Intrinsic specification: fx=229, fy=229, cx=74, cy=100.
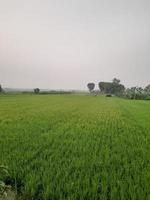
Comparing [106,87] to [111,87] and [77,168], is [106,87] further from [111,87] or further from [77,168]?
[77,168]

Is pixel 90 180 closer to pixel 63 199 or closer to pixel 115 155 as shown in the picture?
pixel 63 199

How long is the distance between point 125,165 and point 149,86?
487ft

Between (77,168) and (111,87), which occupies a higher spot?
(111,87)

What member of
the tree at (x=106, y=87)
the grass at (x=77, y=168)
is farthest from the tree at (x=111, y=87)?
the grass at (x=77, y=168)

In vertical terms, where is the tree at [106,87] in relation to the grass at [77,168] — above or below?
above

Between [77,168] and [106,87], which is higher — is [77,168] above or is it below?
below

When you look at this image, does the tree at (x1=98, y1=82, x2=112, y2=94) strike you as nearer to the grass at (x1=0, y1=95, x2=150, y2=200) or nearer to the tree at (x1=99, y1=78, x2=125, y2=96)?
the tree at (x1=99, y1=78, x2=125, y2=96)

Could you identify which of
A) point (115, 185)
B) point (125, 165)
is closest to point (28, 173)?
point (115, 185)

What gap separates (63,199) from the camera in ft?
11.8

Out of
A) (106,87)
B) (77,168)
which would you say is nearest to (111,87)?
(106,87)

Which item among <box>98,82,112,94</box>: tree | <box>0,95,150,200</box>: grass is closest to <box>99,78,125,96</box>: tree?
<box>98,82,112,94</box>: tree

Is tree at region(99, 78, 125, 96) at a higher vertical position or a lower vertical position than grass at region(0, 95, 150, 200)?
higher

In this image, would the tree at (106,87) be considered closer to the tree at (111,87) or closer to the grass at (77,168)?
the tree at (111,87)

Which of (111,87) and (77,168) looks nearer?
(77,168)
